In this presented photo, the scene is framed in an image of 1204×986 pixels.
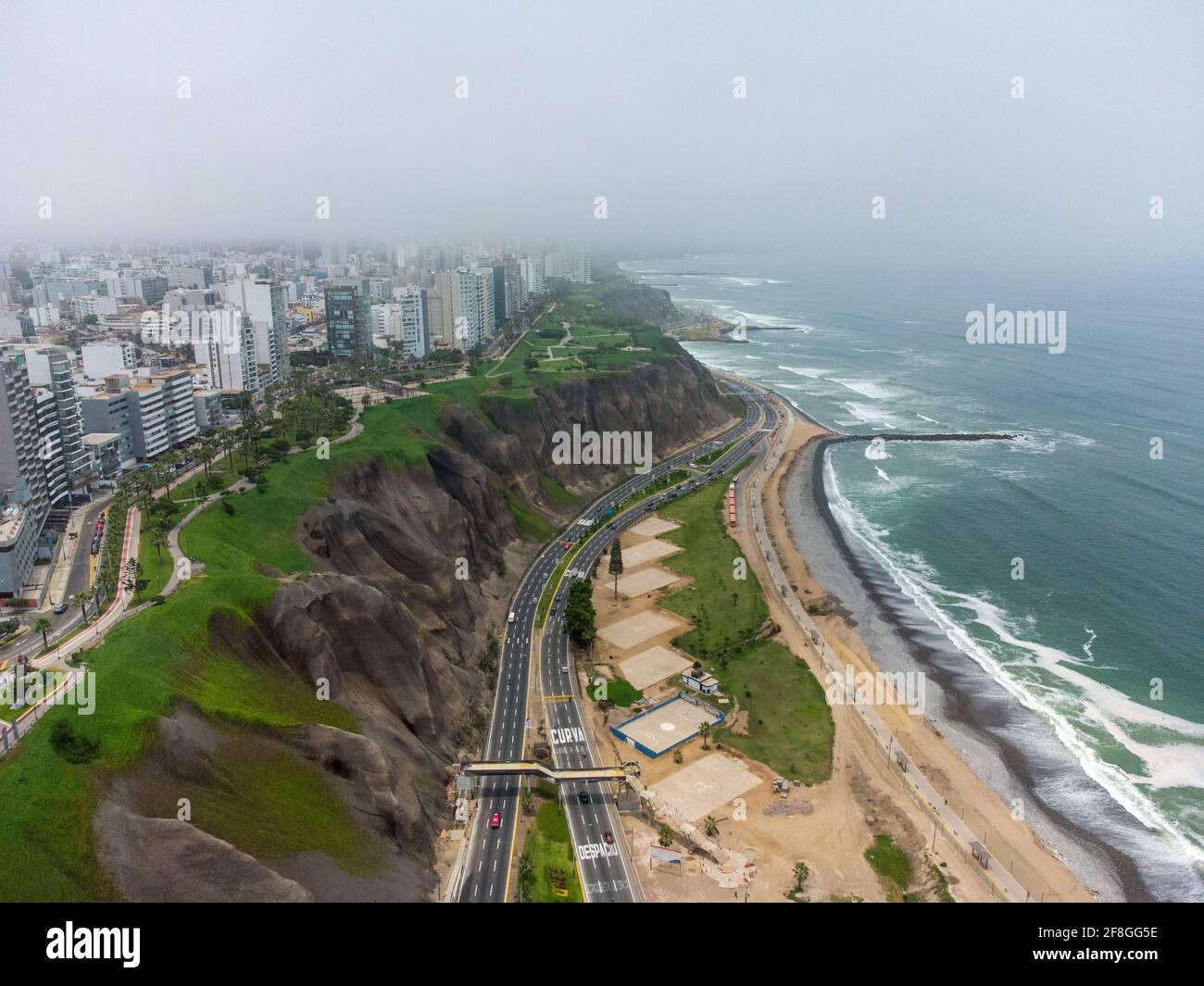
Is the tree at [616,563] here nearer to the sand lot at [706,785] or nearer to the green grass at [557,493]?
the green grass at [557,493]

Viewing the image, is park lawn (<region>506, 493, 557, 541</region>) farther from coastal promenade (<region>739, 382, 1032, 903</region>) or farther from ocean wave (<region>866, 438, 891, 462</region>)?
ocean wave (<region>866, 438, 891, 462</region>)

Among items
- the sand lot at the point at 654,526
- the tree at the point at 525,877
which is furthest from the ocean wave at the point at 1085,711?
the tree at the point at 525,877

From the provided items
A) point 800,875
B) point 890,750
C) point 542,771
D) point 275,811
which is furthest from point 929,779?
point 275,811

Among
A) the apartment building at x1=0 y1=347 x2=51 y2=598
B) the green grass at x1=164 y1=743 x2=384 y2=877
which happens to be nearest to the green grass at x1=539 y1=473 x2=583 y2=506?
the apartment building at x1=0 y1=347 x2=51 y2=598

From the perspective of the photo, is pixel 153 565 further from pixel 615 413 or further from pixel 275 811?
pixel 615 413

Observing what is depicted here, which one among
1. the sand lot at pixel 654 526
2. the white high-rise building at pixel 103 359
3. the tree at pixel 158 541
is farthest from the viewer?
the white high-rise building at pixel 103 359
